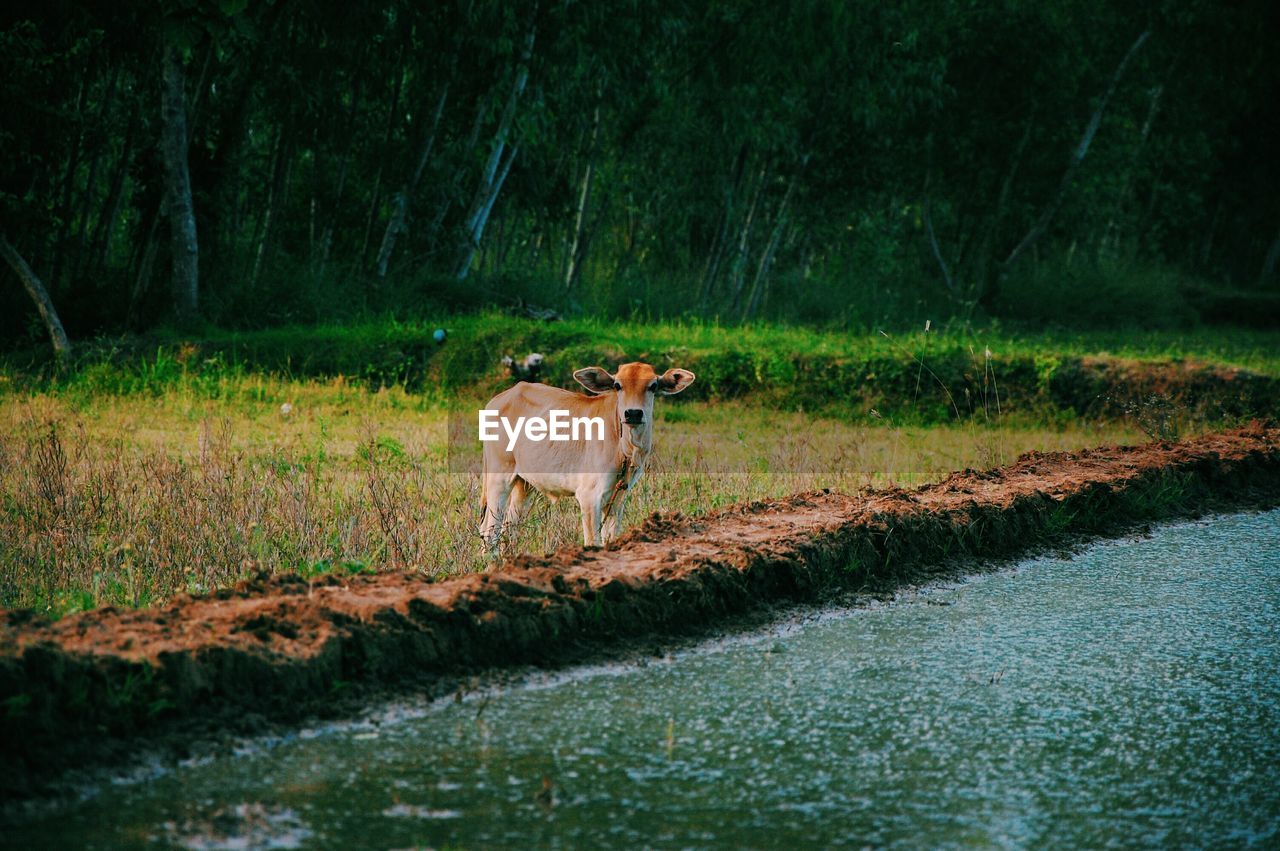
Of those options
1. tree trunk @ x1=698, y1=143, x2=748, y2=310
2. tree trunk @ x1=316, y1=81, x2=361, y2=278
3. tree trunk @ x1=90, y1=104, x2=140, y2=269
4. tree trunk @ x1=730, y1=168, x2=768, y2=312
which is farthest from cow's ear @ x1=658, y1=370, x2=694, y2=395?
tree trunk @ x1=730, y1=168, x2=768, y2=312

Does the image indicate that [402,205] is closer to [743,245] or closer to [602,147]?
[602,147]

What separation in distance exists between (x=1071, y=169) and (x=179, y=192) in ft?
56.7

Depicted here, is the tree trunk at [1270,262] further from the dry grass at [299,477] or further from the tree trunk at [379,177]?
the dry grass at [299,477]

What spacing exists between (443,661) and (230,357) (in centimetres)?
1141

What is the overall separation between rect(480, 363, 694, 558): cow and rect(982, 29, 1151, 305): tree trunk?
2067cm

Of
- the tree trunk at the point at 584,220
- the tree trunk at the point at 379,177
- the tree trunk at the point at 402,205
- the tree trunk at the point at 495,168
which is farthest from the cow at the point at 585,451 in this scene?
the tree trunk at the point at 584,220

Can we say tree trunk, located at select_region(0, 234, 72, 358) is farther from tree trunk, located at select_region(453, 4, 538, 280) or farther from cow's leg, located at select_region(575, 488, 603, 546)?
cow's leg, located at select_region(575, 488, 603, 546)

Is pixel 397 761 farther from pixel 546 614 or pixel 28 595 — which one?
pixel 28 595

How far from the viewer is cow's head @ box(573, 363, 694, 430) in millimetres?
7078

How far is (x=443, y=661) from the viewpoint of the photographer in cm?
531

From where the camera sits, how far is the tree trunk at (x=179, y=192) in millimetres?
16609

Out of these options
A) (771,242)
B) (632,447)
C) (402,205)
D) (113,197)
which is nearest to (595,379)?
(632,447)

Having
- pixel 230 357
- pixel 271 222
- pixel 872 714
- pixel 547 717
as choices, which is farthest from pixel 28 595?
pixel 271 222

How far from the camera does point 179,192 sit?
672 inches
